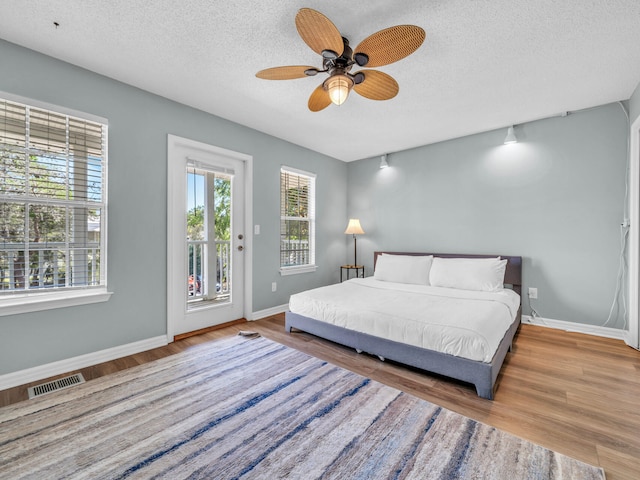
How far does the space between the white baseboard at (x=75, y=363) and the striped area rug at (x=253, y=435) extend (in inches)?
13.7

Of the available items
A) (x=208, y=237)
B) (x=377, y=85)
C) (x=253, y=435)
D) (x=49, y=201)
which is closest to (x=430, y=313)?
(x=253, y=435)

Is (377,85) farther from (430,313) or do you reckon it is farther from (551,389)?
(551,389)

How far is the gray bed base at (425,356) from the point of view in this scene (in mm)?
1906

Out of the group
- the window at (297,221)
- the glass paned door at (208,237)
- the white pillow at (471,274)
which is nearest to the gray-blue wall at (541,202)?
the white pillow at (471,274)

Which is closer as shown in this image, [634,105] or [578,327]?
[634,105]

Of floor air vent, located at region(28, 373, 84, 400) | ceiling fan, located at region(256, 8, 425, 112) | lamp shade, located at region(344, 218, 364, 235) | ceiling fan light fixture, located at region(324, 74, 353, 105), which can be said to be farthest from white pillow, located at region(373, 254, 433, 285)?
floor air vent, located at region(28, 373, 84, 400)

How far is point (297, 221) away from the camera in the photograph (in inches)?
175

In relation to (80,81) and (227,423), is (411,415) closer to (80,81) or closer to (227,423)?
(227,423)

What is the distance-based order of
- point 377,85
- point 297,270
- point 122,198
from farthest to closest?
1. point 297,270
2. point 122,198
3. point 377,85

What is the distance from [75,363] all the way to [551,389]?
3.73m

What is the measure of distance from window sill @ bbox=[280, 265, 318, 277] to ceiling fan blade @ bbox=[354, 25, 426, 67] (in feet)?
9.56

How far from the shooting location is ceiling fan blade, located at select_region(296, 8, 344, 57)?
4.85 ft

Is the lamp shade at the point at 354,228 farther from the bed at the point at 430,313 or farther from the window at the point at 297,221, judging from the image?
the bed at the point at 430,313

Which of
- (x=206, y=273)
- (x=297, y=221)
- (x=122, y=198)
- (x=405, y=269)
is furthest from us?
(x=297, y=221)
